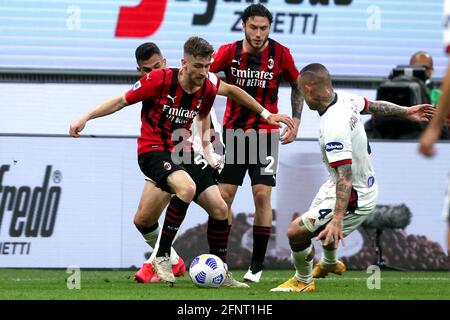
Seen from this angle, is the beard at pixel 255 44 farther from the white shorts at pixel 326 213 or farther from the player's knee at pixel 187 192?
the white shorts at pixel 326 213

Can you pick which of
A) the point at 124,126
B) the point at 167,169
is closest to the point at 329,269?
the point at 167,169

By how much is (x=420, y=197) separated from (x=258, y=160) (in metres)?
2.67

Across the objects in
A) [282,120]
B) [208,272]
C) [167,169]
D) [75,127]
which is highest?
[282,120]

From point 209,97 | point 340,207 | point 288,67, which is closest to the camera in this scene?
point 340,207

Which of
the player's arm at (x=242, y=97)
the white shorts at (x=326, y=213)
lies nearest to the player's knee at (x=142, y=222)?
the player's arm at (x=242, y=97)

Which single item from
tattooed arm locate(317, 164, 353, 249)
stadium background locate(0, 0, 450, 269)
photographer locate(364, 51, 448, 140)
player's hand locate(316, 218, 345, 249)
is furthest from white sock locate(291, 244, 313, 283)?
photographer locate(364, 51, 448, 140)

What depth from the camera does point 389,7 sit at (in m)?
16.8

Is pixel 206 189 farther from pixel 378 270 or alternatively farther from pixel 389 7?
pixel 389 7

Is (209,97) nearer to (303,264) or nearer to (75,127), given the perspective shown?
(75,127)

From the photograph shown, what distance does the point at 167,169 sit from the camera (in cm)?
904

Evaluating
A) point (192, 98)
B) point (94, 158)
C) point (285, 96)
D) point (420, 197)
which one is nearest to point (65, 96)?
point (285, 96)

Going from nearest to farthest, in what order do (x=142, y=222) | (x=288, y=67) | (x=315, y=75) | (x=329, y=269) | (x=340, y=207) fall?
(x=340, y=207), (x=315, y=75), (x=329, y=269), (x=142, y=222), (x=288, y=67)

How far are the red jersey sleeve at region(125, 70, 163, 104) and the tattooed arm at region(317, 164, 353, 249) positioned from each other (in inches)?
71.9

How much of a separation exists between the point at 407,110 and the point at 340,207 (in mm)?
1255
